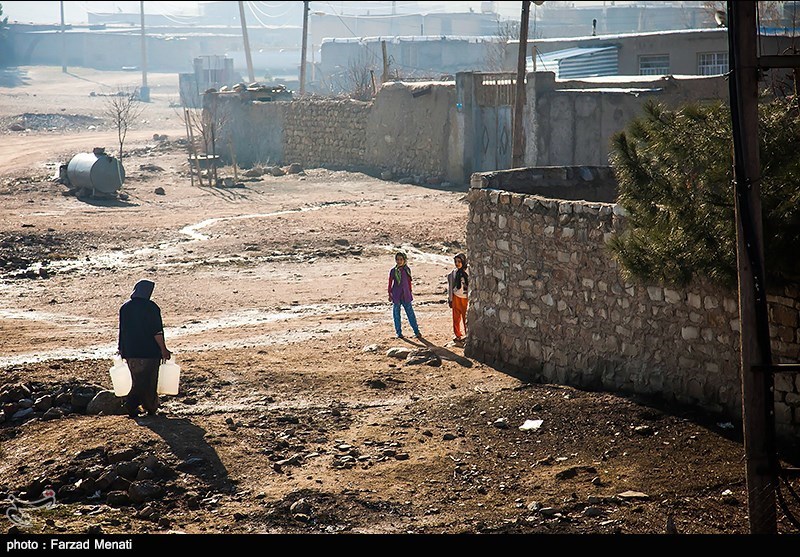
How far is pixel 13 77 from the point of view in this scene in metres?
71.0

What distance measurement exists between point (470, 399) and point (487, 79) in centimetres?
1944

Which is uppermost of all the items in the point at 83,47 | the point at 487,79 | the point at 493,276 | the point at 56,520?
the point at 83,47

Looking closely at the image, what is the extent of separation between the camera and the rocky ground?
268 inches

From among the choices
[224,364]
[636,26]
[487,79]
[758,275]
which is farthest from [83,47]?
[758,275]

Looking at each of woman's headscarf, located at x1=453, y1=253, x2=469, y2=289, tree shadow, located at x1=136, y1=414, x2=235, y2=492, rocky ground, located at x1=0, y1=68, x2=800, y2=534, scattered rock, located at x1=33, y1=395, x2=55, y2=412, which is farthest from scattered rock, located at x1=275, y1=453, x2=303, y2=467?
woman's headscarf, located at x1=453, y1=253, x2=469, y2=289

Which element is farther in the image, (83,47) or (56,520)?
(83,47)

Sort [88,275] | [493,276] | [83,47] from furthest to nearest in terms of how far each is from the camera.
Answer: [83,47] → [88,275] → [493,276]

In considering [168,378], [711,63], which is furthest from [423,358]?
[711,63]

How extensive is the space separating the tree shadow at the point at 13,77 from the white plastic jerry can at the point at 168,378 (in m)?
63.6

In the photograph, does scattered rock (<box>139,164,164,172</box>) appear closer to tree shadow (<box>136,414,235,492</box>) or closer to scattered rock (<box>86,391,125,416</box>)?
scattered rock (<box>86,391,125,416</box>)

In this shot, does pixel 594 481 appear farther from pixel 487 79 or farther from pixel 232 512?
pixel 487 79

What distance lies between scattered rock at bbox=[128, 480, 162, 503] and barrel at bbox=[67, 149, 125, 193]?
20164 mm

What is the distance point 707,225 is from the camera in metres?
6.84

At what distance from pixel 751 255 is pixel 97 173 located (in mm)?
23067
